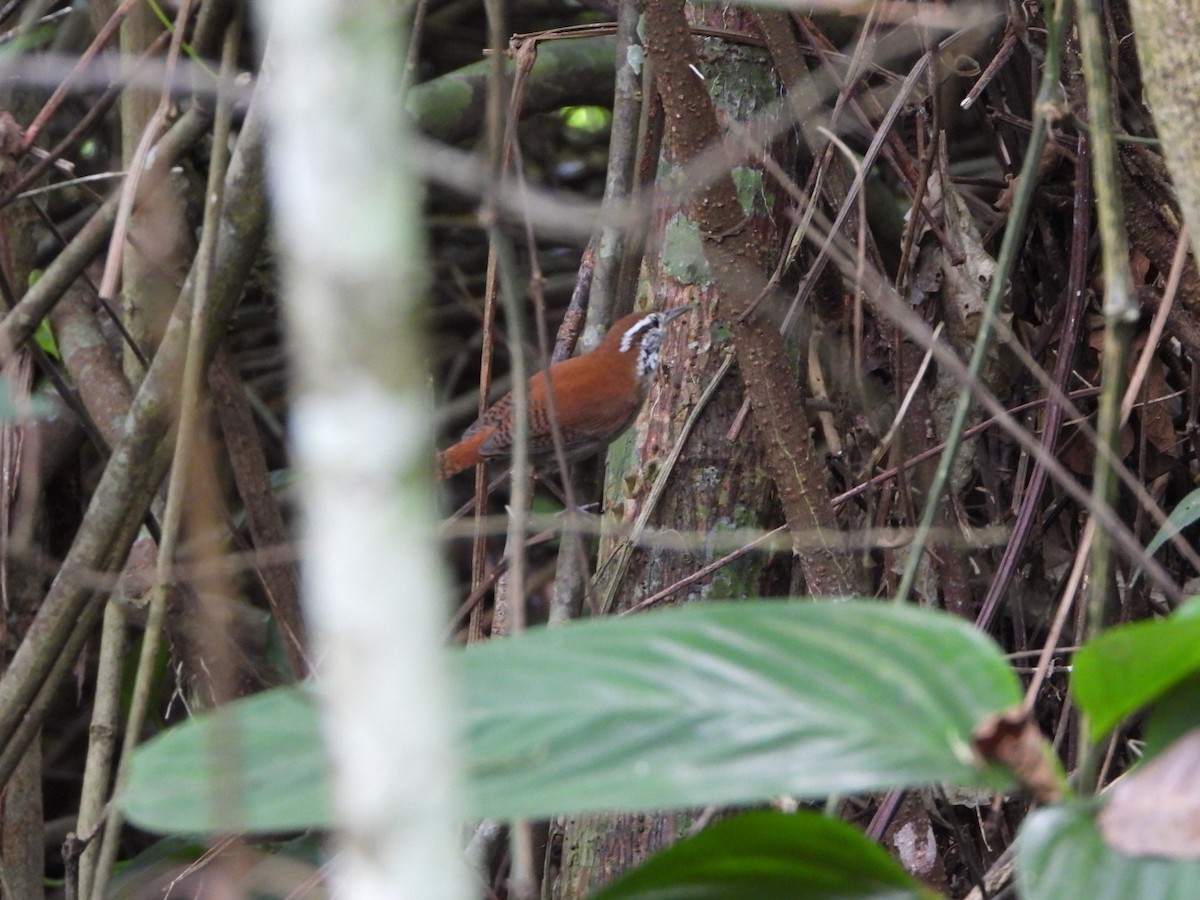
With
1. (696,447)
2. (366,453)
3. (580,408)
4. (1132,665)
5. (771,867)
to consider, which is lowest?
(580,408)

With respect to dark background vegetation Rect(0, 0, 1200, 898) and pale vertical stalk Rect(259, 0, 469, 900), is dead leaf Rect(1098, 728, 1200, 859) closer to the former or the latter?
pale vertical stalk Rect(259, 0, 469, 900)

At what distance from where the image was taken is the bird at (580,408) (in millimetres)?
3363

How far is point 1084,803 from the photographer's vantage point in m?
0.94

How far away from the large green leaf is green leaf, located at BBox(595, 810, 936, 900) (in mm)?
54

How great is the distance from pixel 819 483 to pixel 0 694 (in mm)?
1850

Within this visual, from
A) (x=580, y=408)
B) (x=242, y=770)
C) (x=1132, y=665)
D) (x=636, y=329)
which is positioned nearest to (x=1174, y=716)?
(x=1132, y=665)

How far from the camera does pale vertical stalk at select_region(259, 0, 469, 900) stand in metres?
0.51

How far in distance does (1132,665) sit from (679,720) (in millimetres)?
337

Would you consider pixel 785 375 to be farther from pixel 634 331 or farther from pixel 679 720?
pixel 679 720

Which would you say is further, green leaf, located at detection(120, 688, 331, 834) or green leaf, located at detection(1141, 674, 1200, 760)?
green leaf, located at detection(1141, 674, 1200, 760)

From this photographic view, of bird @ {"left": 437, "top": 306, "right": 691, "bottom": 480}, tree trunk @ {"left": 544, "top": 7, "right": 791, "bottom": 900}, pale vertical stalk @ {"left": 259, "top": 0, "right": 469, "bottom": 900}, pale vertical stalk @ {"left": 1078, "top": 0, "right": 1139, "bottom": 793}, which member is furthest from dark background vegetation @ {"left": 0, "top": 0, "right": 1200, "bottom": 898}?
pale vertical stalk @ {"left": 259, "top": 0, "right": 469, "bottom": 900}

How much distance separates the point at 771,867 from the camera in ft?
3.13

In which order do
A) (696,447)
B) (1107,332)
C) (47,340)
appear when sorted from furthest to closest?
(47,340) < (696,447) < (1107,332)

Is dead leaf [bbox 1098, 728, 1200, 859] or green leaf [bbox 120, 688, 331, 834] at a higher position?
green leaf [bbox 120, 688, 331, 834]
